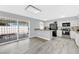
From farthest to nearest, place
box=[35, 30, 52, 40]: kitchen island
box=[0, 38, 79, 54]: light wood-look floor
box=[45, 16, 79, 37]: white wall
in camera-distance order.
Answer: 1. box=[45, 16, 79, 37]: white wall
2. box=[35, 30, 52, 40]: kitchen island
3. box=[0, 38, 79, 54]: light wood-look floor

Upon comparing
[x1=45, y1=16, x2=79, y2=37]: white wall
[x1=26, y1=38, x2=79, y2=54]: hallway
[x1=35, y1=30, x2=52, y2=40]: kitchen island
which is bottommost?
[x1=26, y1=38, x2=79, y2=54]: hallway

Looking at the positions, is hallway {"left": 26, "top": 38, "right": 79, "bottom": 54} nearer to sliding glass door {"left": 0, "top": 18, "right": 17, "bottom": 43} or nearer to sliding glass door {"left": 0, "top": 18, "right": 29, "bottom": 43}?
sliding glass door {"left": 0, "top": 18, "right": 29, "bottom": 43}

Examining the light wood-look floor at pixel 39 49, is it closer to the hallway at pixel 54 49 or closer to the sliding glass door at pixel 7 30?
the hallway at pixel 54 49

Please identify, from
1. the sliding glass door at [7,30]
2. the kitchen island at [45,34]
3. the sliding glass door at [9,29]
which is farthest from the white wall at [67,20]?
the sliding glass door at [7,30]

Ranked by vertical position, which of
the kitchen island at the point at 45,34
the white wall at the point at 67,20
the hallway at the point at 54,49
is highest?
the white wall at the point at 67,20

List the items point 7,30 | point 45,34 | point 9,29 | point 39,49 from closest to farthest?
point 39,49 < point 7,30 < point 9,29 < point 45,34

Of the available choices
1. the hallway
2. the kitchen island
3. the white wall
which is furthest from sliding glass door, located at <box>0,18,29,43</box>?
the white wall

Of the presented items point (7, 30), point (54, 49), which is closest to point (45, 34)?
point (54, 49)

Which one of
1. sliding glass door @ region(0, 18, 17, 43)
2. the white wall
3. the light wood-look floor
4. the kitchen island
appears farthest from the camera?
the white wall

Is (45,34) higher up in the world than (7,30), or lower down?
lower down

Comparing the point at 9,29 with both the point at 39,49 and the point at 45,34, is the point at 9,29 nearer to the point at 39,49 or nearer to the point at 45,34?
the point at 45,34
